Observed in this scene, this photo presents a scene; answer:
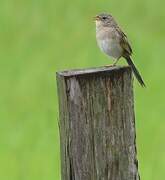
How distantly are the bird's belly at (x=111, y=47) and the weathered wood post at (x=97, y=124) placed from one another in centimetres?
178

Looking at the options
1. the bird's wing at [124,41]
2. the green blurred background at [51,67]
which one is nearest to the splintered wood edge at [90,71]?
the bird's wing at [124,41]

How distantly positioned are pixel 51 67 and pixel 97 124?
7286 millimetres

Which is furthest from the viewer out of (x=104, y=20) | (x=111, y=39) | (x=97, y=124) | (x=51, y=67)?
(x=51, y=67)

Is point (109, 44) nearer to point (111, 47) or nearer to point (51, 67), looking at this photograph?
point (111, 47)

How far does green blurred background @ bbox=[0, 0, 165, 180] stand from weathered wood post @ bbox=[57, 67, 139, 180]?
3579 mm

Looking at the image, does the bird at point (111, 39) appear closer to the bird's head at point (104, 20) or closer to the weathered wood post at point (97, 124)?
the bird's head at point (104, 20)

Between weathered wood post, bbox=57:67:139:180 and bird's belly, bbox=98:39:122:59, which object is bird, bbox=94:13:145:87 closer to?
bird's belly, bbox=98:39:122:59

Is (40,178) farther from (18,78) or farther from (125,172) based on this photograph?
(125,172)

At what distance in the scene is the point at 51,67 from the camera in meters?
12.2

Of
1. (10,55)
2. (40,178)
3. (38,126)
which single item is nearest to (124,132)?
(40,178)

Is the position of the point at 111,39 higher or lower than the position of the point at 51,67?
higher

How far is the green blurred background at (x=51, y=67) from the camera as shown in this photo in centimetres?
908

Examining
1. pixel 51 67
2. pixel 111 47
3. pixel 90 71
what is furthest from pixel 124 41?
pixel 51 67

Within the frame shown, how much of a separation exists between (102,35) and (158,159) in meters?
2.62
